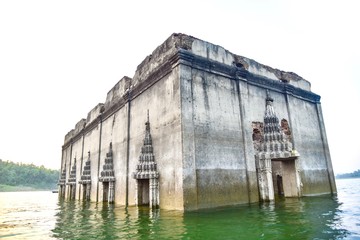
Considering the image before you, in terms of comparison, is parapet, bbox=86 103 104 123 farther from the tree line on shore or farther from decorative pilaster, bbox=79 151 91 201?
the tree line on shore

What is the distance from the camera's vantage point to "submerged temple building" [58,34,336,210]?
31.8 ft

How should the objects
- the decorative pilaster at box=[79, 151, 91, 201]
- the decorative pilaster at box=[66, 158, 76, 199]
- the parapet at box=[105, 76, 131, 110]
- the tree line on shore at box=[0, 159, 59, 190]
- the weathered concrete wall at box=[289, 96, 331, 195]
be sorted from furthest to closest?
the tree line on shore at box=[0, 159, 59, 190]
the decorative pilaster at box=[66, 158, 76, 199]
the decorative pilaster at box=[79, 151, 91, 201]
the parapet at box=[105, 76, 131, 110]
the weathered concrete wall at box=[289, 96, 331, 195]

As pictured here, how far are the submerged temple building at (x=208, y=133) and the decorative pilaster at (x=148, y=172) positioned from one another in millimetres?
41

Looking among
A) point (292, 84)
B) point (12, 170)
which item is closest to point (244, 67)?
point (292, 84)

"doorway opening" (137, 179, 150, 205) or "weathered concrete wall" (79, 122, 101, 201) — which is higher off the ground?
"weathered concrete wall" (79, 122, 101, 201)

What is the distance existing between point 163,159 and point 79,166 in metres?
15.0

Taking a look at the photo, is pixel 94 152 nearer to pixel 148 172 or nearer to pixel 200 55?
pixel 148 172

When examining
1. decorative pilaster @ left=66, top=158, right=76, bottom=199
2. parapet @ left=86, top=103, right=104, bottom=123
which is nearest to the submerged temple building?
parapet @ left=86, top=103, right=104, bottom=123

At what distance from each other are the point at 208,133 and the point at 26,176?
9192 cm

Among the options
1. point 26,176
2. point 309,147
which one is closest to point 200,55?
point 309,147

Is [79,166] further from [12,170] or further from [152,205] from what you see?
[12,170]

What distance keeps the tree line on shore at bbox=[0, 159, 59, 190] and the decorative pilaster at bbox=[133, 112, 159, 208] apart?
86.3 meters

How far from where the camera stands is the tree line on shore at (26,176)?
8094 cm

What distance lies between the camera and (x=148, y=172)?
1053cm
